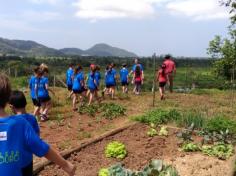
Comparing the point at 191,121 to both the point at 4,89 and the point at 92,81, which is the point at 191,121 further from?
the point at 4,89

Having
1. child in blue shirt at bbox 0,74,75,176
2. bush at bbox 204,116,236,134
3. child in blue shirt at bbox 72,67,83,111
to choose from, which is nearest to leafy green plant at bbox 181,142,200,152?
bush at bbox 204,116,236,134

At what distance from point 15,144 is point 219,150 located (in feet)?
20.1

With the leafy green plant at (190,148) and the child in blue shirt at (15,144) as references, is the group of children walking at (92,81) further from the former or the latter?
the child in blue shirt at (15,144)

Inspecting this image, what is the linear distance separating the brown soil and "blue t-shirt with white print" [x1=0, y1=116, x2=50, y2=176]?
14.2 ft

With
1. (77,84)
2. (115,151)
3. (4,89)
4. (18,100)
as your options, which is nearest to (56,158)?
(4,89)

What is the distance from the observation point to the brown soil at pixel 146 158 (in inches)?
298

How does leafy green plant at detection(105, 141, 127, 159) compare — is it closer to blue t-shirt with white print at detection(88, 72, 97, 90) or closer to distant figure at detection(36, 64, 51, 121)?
distant figure at detection(36, 64, 51, 121)

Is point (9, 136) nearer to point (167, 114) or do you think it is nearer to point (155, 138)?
point (155, 138)

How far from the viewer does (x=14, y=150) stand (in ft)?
10.1

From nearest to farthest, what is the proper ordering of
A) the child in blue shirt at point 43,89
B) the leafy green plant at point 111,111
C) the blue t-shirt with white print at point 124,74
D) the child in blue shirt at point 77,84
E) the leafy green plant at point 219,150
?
the leafy green plant at point 219,150 < the child in blue shirt at point 43,89 < the leafy green plant at point 111,111 < the child in blue shirt at point 77,84 < the blue t-shirt with white print at point 124,74

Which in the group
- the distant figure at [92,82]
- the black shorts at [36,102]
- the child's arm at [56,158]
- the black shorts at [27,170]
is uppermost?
the child's arm at [56,158]

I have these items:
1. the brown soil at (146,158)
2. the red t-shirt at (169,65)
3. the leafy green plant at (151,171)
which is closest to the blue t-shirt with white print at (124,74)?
the red t-shirt at (169,65)

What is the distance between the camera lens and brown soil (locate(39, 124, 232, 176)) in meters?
7.57

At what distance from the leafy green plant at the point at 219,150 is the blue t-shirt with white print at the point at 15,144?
229 inches
